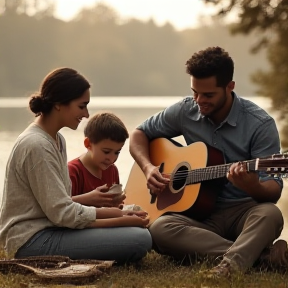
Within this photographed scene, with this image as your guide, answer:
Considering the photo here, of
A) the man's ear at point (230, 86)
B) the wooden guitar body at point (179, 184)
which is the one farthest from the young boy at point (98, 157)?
the man's ear at point (230, 86)

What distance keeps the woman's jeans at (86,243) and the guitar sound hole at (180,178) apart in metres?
0.59

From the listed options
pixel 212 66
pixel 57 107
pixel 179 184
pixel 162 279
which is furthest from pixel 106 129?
pixel 162 279

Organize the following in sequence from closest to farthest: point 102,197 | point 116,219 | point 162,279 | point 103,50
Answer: point 162,279, point 116,219, point 102,197, point 103,50

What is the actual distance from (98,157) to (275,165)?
101 centimetres

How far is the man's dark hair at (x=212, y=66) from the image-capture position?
437 centimetres

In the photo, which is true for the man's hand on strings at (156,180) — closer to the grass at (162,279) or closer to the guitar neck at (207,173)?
the guitar neck at (207,173)

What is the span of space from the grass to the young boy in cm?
42

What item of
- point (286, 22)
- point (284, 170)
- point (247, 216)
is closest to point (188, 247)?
point (247, 216)

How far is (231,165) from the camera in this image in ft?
13.3

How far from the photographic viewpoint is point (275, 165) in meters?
3.81

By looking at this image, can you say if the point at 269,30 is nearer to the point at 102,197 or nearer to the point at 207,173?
the point at 207,173

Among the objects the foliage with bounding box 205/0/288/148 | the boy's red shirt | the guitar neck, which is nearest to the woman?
the boy's red shirt

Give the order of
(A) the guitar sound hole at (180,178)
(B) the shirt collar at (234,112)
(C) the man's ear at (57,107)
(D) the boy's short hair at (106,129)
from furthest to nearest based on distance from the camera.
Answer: (A) the guitar sound hole at (180,178), (B) the shirt collar at (234,112), (D) the boy's short hair at (106,129), (C) the man's ear at (57,107)

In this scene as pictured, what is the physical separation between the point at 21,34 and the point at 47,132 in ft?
155
